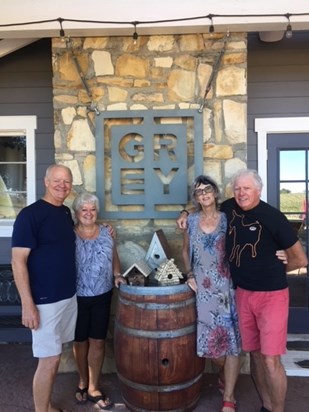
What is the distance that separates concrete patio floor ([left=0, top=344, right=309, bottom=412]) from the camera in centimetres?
265

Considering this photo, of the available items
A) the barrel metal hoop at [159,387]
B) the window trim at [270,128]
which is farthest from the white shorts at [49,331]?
the window trim at [270,128]

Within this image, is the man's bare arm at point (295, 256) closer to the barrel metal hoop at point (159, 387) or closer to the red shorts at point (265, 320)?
the red shorts at point (265, 320)

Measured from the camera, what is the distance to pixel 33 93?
3.90 metres

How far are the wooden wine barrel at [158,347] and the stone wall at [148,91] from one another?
66 centimetres

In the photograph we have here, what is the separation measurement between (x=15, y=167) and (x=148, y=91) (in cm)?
172

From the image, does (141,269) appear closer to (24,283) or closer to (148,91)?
(24,283)

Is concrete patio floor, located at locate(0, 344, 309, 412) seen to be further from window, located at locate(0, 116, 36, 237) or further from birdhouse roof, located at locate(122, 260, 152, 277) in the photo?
window, located at locate(0, 116, 36, 237)

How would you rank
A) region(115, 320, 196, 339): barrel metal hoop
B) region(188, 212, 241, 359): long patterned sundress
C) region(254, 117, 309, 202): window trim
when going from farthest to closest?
region(254, 117, 309, 202): window trim < region(188, 212, 241, 359): long patterned sundress < region(115, 320, 196, 339): barrel metal hoop

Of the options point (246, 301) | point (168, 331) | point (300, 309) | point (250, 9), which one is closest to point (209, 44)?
point (250, 9)

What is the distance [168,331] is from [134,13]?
2.13 m

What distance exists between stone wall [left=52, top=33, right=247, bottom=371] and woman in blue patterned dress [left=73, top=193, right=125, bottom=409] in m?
0.41

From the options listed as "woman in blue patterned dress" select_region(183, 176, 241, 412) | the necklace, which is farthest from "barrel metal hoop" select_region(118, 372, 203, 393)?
the necklace

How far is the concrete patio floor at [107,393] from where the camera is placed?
265cm

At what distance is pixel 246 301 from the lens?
238cm
